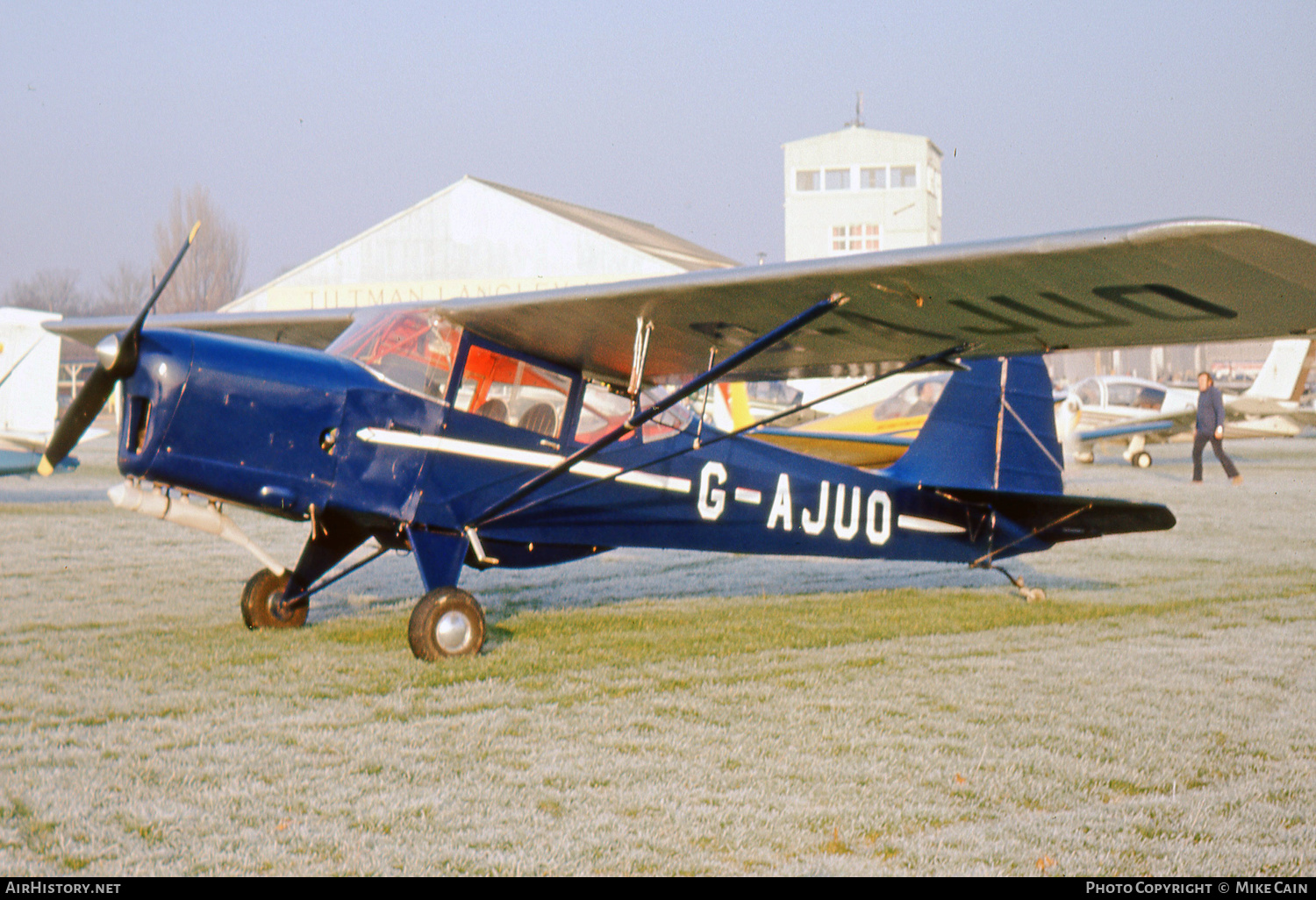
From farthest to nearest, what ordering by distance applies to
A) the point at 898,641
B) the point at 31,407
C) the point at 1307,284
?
the point at 31,407 < the point at 898,641 < the point at 1307,284

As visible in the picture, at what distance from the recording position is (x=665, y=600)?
25.0ft

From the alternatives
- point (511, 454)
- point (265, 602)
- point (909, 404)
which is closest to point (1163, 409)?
point (909, 404)

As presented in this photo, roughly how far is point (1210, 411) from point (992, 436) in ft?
45.6

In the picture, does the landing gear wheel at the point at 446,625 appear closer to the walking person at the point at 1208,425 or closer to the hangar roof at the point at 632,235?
the walking person at the point at 1208,425

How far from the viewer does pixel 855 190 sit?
45.5m

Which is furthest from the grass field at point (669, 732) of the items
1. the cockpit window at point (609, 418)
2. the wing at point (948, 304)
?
the wing at point (948, 304)

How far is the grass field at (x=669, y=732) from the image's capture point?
118 inches

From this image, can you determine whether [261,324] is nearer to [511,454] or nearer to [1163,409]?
[511,454]

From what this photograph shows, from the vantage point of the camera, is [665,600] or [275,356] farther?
[665,600]

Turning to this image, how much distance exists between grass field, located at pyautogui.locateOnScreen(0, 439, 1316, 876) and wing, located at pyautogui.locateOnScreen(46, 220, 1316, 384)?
1.62 m

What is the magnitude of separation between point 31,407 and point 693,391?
11.9 metres

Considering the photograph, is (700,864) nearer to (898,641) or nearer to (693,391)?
(693,391)

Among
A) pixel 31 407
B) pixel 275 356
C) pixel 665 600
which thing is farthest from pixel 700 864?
pixel 31 407

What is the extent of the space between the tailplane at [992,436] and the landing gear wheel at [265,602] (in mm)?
4023
